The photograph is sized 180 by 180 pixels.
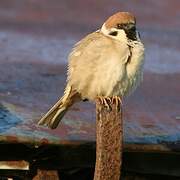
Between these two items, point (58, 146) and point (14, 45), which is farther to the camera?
Answer: point (14, 45)

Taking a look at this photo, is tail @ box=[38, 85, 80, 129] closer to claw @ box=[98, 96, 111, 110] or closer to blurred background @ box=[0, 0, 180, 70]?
claw @ box=[98, 96, 111, 110]

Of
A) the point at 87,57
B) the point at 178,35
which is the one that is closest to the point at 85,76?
the point at 87,57

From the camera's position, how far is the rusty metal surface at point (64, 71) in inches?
194

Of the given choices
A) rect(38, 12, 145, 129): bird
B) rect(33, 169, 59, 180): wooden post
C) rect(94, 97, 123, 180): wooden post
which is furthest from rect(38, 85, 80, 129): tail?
rect(94, 97, 123, 180): wooden post

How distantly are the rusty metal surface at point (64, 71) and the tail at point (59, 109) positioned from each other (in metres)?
0.04

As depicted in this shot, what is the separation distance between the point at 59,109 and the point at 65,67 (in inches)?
51.7

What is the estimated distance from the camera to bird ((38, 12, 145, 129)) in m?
5.13

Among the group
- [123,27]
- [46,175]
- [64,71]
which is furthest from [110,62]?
[64,71]

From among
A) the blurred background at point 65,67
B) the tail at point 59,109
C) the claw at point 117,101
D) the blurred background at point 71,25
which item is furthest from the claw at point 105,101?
the blurred background at point 71,25

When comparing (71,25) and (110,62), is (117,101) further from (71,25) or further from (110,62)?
(71,25)

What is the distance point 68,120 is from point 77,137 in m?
0.45

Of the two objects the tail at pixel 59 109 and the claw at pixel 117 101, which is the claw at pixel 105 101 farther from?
the tail at pixel 59 109

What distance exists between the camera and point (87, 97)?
5.42 m

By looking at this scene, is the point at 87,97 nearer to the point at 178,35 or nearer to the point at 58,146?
the point at 58,146
